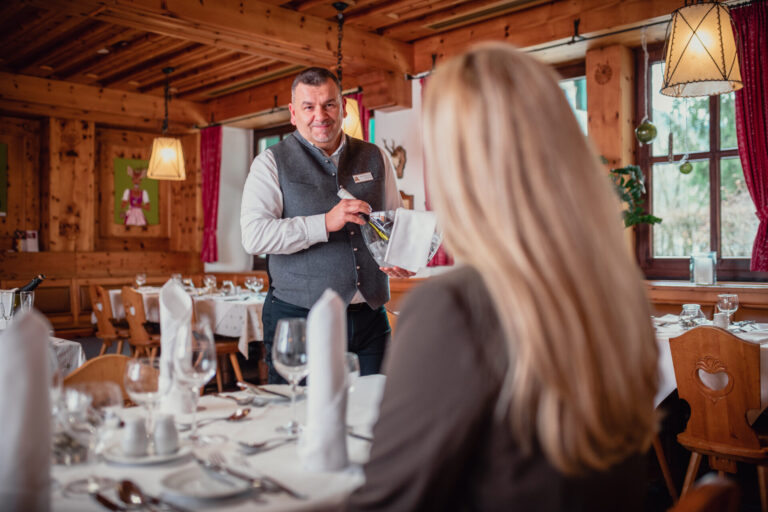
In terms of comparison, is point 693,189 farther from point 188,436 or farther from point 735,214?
point 188,436

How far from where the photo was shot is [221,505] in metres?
0.99

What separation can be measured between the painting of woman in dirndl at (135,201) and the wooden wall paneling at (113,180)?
0.10m

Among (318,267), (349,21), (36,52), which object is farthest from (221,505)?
(36,52)

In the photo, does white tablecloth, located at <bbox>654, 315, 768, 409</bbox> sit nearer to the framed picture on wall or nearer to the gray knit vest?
the gray knit vest

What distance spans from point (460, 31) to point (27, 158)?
226 inches

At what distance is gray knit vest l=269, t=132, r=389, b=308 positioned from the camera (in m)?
2.42

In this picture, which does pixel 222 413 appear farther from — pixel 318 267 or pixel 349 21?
pixel 349 21

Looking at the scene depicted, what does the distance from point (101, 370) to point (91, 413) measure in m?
0.73

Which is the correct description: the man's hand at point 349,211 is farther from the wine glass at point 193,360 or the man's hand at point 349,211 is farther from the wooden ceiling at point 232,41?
the wooden ceiling at point 232,41

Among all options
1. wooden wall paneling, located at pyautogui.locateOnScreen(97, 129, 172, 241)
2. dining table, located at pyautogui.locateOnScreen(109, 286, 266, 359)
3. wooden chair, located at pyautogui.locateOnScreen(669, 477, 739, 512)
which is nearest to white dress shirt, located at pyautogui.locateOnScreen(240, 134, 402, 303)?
wooden chair, located at pyautogui.locateOnScreen(669, 477, 739, 512)

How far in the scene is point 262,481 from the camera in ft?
3.50

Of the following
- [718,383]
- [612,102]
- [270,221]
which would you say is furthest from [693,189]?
[270,221]

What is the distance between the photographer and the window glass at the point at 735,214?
4895mm

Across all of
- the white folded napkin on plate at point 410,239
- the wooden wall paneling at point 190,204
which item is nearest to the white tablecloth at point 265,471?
the white folded napkin on plate at point 410,239
